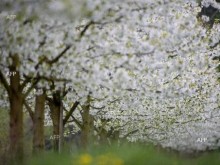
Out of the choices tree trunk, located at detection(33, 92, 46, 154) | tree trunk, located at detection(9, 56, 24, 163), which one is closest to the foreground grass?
tree trunk, located at detection(9, 56, 24, 163)

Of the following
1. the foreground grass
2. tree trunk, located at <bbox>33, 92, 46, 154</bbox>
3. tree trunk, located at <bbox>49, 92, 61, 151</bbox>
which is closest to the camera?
the foreground grass

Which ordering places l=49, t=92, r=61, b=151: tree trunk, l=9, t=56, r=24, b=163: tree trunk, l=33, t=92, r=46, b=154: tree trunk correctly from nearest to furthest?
l=9, t=56, r=24, b=163: tree trunk
l=33, t=92, r=46, b=154: tree trunk
l=49, t=92, r=61, b=151: tree trunk

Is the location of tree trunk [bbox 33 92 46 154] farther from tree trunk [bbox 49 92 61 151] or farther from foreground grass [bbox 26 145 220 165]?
foreground grass [bbox 26 145 220 165]

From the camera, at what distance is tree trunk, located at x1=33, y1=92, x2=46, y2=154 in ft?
41.6

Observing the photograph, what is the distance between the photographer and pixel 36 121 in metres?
13.0

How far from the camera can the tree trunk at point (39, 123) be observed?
12667 mm

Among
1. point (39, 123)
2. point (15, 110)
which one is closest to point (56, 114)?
point (39, 123)

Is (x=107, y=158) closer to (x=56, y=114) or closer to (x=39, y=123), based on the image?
(x=39, y=123)

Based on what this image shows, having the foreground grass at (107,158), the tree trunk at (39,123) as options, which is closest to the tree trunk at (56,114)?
the tree trunk at (39,123)

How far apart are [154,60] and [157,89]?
9.43 ft

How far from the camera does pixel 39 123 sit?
42.6 feet

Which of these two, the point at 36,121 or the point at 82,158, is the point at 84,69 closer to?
the point at 36,121

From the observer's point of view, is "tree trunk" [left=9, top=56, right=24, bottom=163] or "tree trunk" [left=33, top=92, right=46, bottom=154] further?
"tree trunk" [left=33, top=92, right=46, bottom=154]

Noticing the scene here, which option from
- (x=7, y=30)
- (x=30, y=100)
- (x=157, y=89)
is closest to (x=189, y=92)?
(x=157, y=89)
